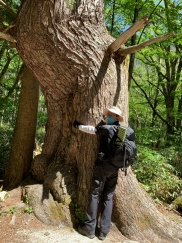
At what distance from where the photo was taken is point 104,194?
12.6ft

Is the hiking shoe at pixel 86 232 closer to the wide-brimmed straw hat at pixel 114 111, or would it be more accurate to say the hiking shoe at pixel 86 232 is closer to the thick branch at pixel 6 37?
the wide-brimmed straw hat at pixel 114 111

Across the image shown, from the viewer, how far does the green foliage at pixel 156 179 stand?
5.85m

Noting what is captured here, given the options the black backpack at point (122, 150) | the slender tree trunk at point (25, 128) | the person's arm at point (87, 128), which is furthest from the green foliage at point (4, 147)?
the black backpack at point (122, 150)

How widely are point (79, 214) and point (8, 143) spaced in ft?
16.1

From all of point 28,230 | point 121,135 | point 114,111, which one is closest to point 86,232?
point 28,230

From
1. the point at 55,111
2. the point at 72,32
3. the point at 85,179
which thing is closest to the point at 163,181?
the point at 85,179

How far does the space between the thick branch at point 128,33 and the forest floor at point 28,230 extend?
3275 mm

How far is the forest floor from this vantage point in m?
3.32

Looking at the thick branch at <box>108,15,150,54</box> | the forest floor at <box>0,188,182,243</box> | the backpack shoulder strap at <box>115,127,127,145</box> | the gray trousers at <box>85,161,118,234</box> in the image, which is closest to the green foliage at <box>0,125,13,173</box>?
the forest floor at <box>0,188,182,243</box>

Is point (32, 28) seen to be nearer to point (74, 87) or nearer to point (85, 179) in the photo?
point (74, 87)

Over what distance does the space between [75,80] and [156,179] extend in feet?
12.8

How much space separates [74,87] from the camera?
13.0ft

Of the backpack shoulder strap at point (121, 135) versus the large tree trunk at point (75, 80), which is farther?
the large tree trunk at point (75, 80)

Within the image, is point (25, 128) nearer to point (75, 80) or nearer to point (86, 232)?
point (75, 80)
